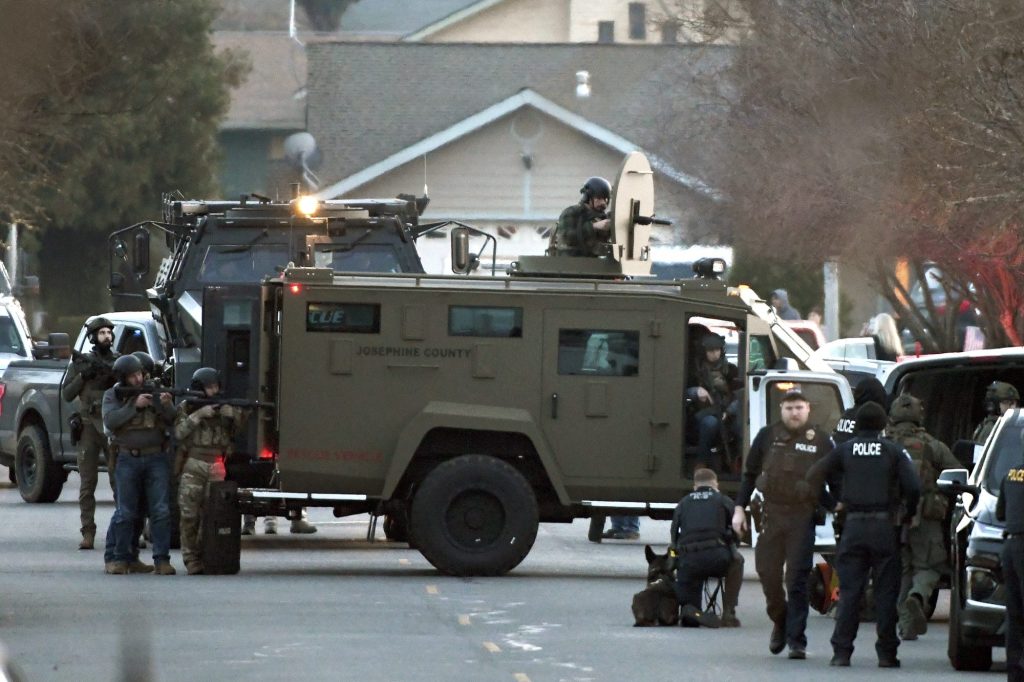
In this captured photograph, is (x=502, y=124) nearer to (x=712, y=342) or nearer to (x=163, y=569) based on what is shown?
(x=712, y=342)

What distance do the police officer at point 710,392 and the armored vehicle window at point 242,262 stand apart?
17.8 feet

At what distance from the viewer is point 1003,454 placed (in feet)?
46.6

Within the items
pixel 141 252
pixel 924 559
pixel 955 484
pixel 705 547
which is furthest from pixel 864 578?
pixel 141 252

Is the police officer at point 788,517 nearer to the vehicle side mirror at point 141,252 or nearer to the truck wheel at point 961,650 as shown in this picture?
the truck wheel at point 961,650

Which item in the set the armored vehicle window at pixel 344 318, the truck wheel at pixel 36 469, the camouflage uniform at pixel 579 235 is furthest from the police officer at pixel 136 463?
the truck wheel at pixel 36 469

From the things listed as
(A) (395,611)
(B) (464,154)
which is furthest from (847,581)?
(B) (464,154)

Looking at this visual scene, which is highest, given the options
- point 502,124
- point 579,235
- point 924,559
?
point 502,124

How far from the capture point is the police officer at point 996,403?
17.0 m

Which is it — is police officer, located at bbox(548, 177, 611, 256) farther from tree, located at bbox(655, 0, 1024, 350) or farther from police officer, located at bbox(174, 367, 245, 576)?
police officer, located at bbox(174, 367, 245, 576)

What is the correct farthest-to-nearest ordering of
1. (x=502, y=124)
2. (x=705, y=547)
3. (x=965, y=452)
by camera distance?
(x=502, y=124), (x=705, y=547), (x=965, y=452)

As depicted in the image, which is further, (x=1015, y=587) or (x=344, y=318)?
(x=344, y=318)

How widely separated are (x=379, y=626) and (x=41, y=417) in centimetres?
1202

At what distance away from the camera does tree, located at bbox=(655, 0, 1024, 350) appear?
2162cm

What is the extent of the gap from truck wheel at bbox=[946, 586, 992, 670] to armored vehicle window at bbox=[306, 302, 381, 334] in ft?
21.1
